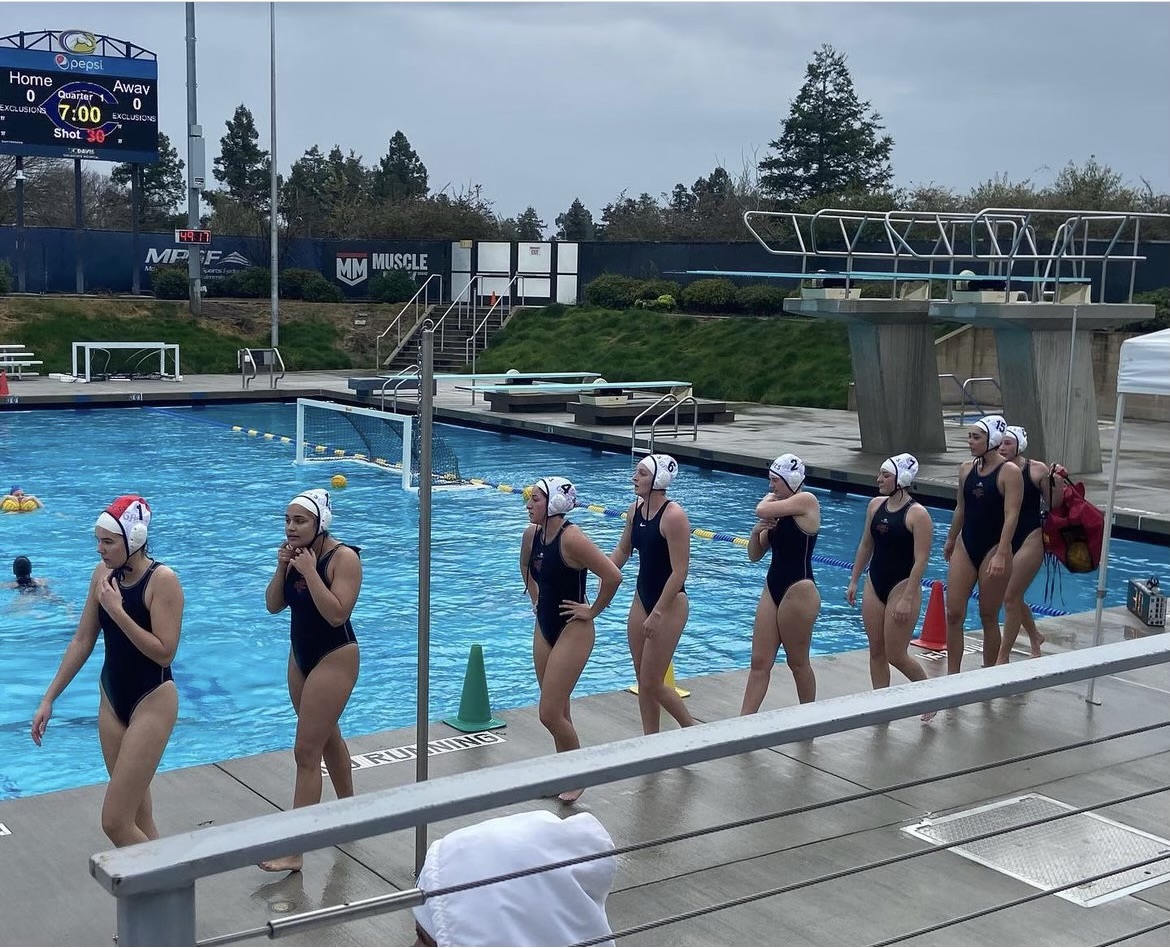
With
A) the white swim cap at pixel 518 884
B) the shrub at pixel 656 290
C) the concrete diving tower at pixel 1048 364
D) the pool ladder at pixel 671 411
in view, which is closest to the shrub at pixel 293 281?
the shrub at pixel 656 290

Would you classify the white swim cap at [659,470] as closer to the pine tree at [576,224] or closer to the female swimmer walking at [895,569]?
the female swimmer walking at [895,569]

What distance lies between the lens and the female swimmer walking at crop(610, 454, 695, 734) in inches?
296

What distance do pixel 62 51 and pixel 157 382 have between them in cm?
1034

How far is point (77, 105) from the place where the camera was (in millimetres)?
36312

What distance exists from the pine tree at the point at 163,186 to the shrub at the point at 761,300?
3669cm

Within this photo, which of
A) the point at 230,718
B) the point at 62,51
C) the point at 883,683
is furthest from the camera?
the point at 62,51

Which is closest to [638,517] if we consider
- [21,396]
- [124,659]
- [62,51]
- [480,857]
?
[124,659]

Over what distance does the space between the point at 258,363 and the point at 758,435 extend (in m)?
18.2

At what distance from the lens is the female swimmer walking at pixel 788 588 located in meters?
7.91

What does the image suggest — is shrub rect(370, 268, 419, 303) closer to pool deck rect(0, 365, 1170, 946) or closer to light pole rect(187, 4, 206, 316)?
light pole rect(187, 4, 206, 316)

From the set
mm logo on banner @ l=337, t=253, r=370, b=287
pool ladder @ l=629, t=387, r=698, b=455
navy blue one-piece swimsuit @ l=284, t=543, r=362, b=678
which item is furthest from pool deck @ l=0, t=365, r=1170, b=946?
mm logo on banner @ l=337, t=253, r=370, b=287

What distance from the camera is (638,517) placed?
7.76 m

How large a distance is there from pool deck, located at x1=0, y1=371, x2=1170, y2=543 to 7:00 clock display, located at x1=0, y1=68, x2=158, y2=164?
7587 mm

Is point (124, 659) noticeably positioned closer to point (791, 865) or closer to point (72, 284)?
point (791, 865)
